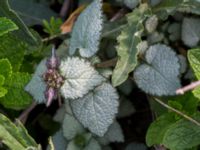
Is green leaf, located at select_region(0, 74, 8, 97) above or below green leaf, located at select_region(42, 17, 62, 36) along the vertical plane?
above

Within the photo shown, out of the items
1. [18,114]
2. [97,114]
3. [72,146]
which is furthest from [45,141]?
[97,114]

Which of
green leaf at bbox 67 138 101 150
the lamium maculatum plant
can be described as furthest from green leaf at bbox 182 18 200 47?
green leaf at bbox 67 138 101 150

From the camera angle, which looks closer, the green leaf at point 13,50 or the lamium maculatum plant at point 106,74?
the lamium maculatum plant at point 106,74

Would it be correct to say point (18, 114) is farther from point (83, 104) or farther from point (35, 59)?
point (83, 104)

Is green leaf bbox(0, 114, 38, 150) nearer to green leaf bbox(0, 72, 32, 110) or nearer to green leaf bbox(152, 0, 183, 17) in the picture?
green leaf bbox(0, 72, 32, 110)

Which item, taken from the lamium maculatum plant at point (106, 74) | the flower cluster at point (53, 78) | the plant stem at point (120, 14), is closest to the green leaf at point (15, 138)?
the lamium maculatum plant at point (106, 74)

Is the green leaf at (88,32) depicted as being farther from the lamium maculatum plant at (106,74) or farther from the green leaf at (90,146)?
the green leaf at (90,146)

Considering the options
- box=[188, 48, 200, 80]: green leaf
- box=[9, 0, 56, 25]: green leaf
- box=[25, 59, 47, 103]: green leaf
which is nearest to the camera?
box=[188, 48, 200, 80]: green leaf
